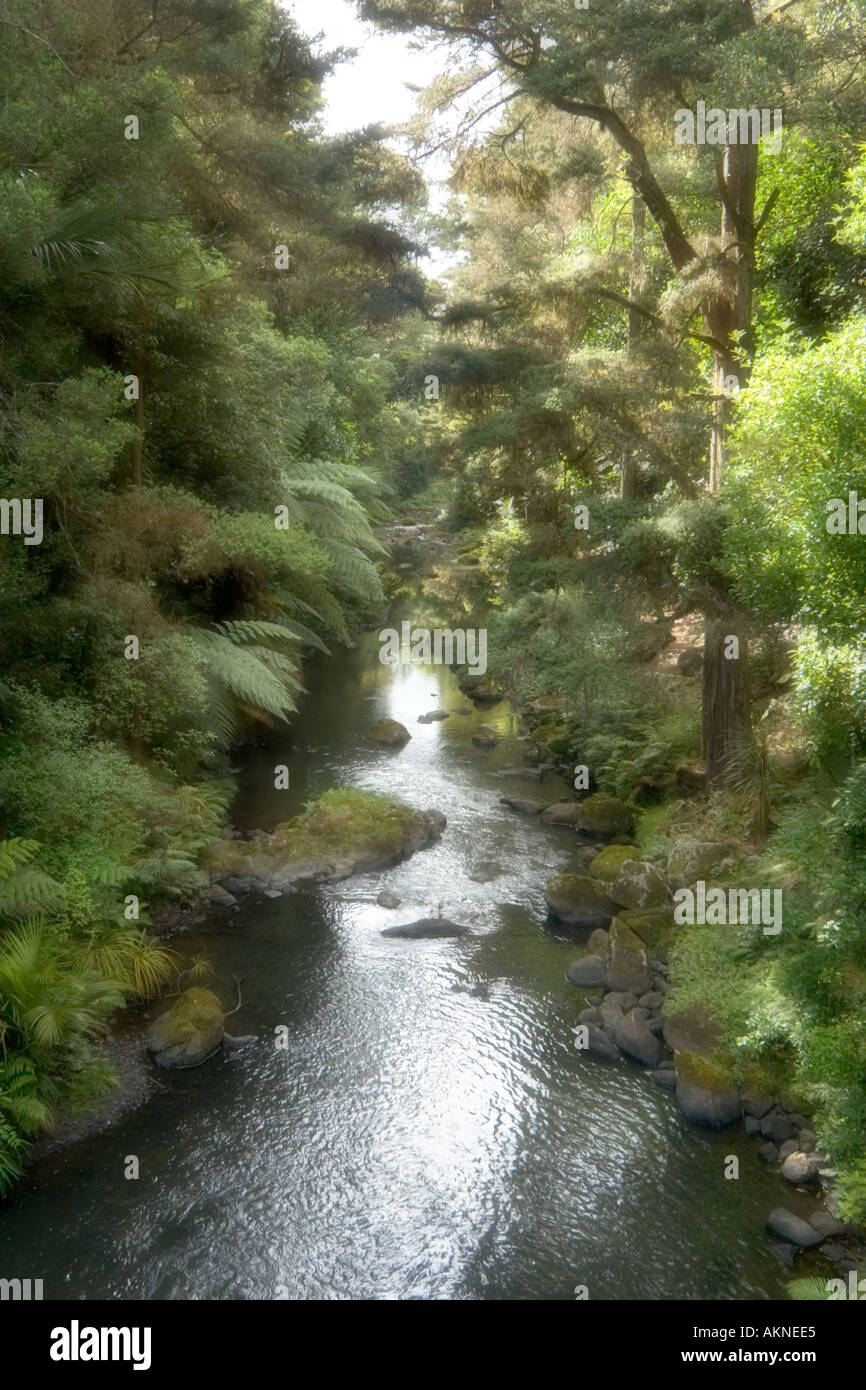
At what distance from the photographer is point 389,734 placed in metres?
19.6

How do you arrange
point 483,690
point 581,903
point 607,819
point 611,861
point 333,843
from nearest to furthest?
point 581,903 → point 611,861 → point 333,843 → point 607,819 → point 483,690

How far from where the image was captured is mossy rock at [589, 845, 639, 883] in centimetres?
1308

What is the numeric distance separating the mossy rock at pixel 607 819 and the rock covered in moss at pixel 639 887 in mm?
2236

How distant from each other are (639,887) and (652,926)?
0.93 meters

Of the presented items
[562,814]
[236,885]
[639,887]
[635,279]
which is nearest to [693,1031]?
[639,887]

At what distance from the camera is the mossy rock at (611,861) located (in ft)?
42.9

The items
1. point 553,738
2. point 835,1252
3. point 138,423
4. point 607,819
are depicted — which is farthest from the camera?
point 553,738

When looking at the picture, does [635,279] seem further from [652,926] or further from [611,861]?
[652,926]

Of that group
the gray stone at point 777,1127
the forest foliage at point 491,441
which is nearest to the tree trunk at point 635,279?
the forest foliage at point 491,441

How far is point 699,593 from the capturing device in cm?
1154

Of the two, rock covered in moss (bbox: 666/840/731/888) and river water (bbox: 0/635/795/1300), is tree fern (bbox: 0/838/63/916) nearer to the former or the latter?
river water (bbox: 0/635/795/1300)

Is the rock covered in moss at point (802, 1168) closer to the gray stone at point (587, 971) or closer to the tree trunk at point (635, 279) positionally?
the gray stone at point (587, 971)

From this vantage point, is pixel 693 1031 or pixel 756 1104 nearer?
pixel 756 1104
